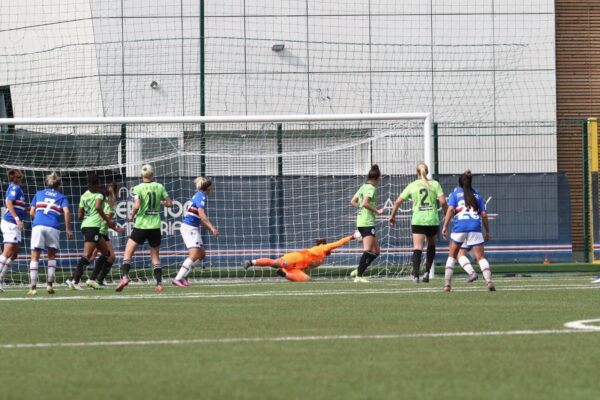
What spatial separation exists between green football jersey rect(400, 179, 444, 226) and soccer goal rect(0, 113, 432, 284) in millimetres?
4204

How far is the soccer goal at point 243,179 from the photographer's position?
82.8 ft

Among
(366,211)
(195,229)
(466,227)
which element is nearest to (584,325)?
(466,227)

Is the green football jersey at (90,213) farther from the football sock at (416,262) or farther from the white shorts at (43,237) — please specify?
the football sock at (416,262)

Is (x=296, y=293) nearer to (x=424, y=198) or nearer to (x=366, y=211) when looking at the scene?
(x=424, y=198)

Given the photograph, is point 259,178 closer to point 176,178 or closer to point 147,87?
point 176,178

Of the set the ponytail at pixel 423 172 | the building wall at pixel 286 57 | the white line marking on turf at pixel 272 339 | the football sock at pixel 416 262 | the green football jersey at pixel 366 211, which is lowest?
the white line marking on turf at pixel 272 339

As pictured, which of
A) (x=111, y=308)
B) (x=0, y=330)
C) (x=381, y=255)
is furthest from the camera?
(x=381, y=255)

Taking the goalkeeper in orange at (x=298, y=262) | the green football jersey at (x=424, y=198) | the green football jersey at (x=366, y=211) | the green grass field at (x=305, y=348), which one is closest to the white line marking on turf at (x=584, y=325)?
the green grass field at (x=305, y=348)

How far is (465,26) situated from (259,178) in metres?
10.0

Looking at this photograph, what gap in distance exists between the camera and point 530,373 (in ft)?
25.8

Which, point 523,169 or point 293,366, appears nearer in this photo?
point 293,366

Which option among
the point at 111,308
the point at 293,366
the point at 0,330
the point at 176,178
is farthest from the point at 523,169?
the point at 293,366

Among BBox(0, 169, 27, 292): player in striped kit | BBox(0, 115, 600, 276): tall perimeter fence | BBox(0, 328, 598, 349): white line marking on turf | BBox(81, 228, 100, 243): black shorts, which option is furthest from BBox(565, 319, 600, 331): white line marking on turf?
BBox(0, 115, 600, 276): tall perimeter fence

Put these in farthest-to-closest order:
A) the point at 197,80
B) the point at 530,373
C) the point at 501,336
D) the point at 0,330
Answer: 1. the point at 197,80
2. the point at 0,330
3. the point at 501,336
4. the point at 530,373
